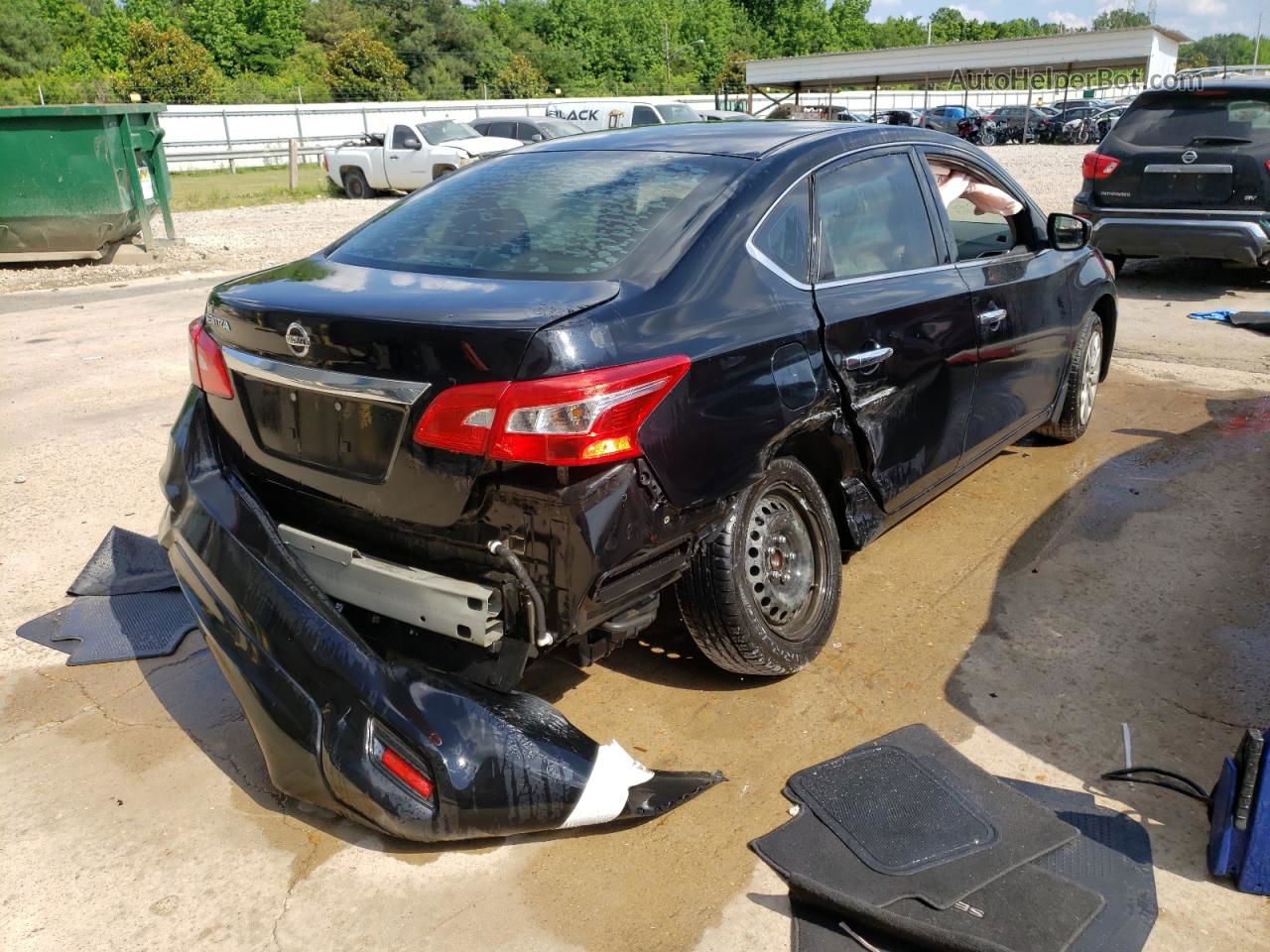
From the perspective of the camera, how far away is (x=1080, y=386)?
5.65m

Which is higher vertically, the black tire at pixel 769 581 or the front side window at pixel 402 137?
the front side window at pixel 402 137

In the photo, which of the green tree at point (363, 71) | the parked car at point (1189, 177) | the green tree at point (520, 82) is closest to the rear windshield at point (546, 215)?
the parked car at point (1189, 177)

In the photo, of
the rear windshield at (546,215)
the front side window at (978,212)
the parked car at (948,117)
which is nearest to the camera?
the rear windshield at (546,215)

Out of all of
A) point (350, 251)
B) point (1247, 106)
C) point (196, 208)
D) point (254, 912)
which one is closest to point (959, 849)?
point (254, 912)

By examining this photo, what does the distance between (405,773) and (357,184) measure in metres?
22.1

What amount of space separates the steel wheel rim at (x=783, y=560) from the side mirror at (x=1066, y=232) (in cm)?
237

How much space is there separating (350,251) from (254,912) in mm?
2048

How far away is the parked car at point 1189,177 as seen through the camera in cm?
891

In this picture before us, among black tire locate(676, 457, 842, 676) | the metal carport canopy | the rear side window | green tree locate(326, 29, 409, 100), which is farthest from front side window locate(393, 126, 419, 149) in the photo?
green tree locate(326, 29, 409, 100)

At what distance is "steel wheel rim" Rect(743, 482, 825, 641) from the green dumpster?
11.5m

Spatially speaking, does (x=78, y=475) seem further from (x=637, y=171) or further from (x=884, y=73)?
(x=884, y=73)

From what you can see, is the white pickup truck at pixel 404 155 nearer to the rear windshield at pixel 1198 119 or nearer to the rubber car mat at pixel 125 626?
the rear windshield at pixel 1198 119

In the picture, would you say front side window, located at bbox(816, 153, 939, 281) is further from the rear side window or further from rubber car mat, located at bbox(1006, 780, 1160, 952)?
rubber car mat, located at bbox(1006, 780, 1160, 952)

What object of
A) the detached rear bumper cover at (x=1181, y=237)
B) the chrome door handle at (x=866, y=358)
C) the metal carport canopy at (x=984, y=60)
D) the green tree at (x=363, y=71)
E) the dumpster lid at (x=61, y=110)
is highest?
the green tree at (x=363, y=71)
